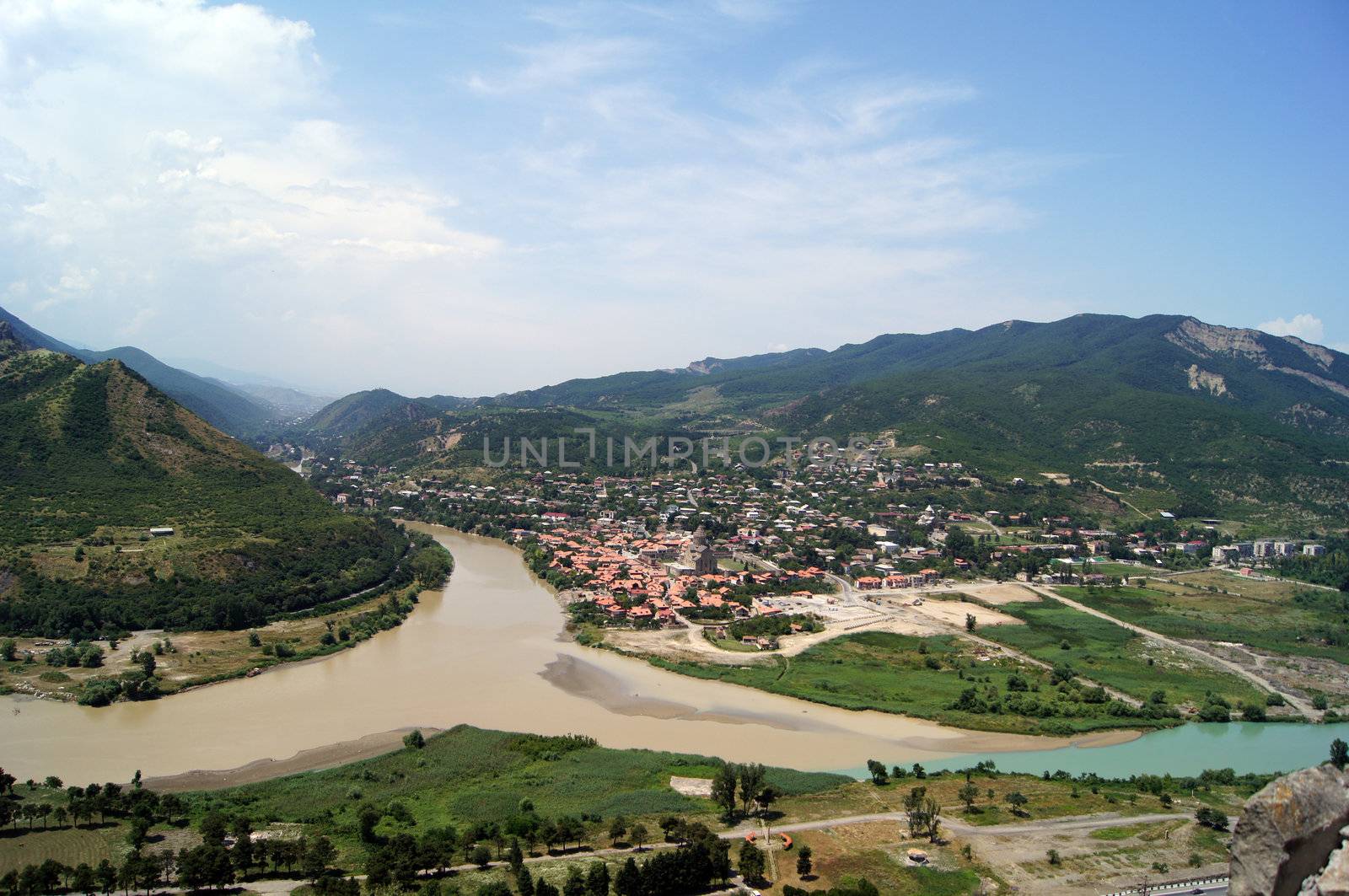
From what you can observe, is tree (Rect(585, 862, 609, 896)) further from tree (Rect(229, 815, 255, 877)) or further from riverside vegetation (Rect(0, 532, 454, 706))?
riverside vegetation (Rect(0, 532, 454, 706))

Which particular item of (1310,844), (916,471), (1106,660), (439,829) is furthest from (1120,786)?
(916,471)

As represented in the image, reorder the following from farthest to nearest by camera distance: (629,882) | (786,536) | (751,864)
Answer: (786,536) → (751,864) → (629,882)

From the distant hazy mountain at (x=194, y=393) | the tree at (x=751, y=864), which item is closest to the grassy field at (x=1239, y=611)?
→ the tree at (x=751, y=864)

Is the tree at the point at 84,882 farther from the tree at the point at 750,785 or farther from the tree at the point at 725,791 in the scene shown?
the tree at the point at 750,785

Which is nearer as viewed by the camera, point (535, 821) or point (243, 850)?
point (243, 850)

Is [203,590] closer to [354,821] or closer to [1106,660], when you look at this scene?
[354,821]

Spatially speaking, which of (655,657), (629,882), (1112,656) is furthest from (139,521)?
(1112,656)

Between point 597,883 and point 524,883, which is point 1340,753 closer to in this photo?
point 597,883
